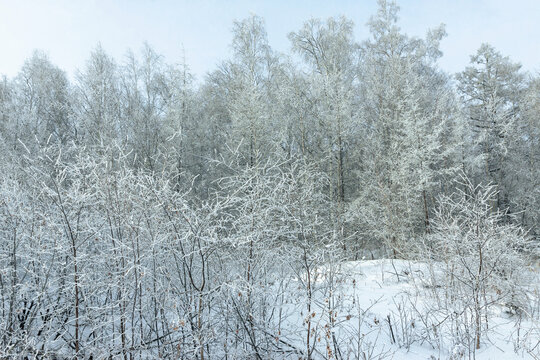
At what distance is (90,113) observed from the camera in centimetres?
1350

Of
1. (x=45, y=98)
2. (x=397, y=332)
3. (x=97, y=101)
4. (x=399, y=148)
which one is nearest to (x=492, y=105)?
(x=399, y=148)

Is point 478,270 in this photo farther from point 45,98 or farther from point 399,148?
point 45,98

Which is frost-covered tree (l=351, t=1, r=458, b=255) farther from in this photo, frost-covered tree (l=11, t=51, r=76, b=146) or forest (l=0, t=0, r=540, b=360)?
frost-covered tree (l=11, t=51, r=76, b=146)

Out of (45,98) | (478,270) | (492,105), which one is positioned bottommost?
(478,270)

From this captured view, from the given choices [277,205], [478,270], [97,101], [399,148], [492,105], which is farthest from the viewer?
[492,105]

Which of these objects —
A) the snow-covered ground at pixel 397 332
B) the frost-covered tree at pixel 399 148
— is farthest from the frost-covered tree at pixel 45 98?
the snow-covered ground at pixel 397 332

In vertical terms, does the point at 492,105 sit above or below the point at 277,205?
above

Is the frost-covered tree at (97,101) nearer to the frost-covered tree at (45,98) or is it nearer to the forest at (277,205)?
the forest at (277,205)

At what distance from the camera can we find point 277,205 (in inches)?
138

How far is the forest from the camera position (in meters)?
3.08

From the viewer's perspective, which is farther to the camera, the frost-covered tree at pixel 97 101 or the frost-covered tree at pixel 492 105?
the frost-covered tree at pixel 492 105

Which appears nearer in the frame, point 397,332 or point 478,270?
point 478,270

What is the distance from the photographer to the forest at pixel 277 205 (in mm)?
3076

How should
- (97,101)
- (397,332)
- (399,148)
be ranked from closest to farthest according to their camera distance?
1. (397,332)
2. (399,148)
3. (97,101)
